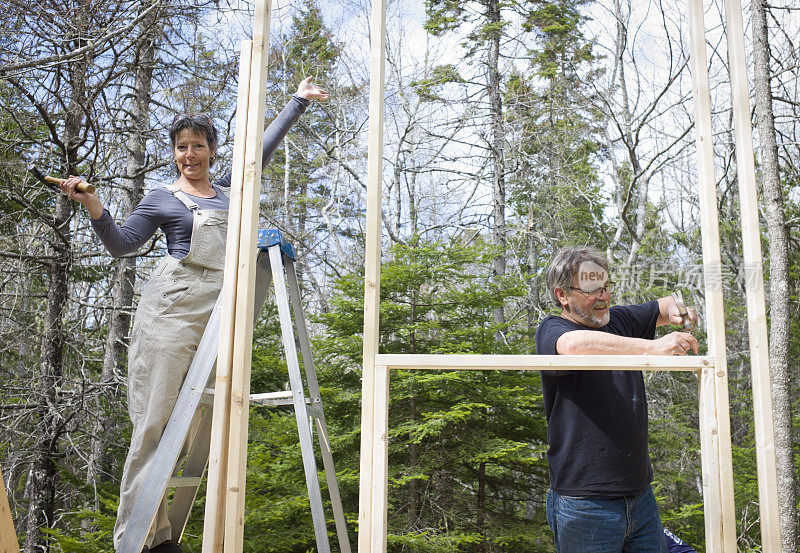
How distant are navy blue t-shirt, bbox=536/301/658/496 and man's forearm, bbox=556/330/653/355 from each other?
35 millimetres

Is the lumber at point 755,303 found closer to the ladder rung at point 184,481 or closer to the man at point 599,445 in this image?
the man at point 599,445

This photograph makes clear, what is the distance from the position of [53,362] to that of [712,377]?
360 centimetres

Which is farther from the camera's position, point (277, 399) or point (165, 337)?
point (277, 399)

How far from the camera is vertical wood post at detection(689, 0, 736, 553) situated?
158 cm

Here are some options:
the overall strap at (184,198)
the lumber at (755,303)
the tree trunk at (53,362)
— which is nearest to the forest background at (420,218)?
the tree trunk at (53,362)

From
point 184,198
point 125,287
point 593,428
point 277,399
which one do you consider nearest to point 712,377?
point 593,428

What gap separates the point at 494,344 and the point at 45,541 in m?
3.07

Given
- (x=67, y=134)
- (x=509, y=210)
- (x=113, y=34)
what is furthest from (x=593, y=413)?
(x=509, y=210)

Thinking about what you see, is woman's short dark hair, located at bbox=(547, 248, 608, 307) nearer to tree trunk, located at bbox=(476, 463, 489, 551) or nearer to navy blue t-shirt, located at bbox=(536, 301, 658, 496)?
navy blue t-shirt, located at bbox=(536, 301, 658, 496)

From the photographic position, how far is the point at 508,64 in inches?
257

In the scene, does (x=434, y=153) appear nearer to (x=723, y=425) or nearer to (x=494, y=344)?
(x=494, y=344)

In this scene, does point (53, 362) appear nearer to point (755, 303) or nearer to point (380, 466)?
point (380, 466)

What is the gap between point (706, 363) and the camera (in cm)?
166

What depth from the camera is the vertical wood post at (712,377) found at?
1.58m
